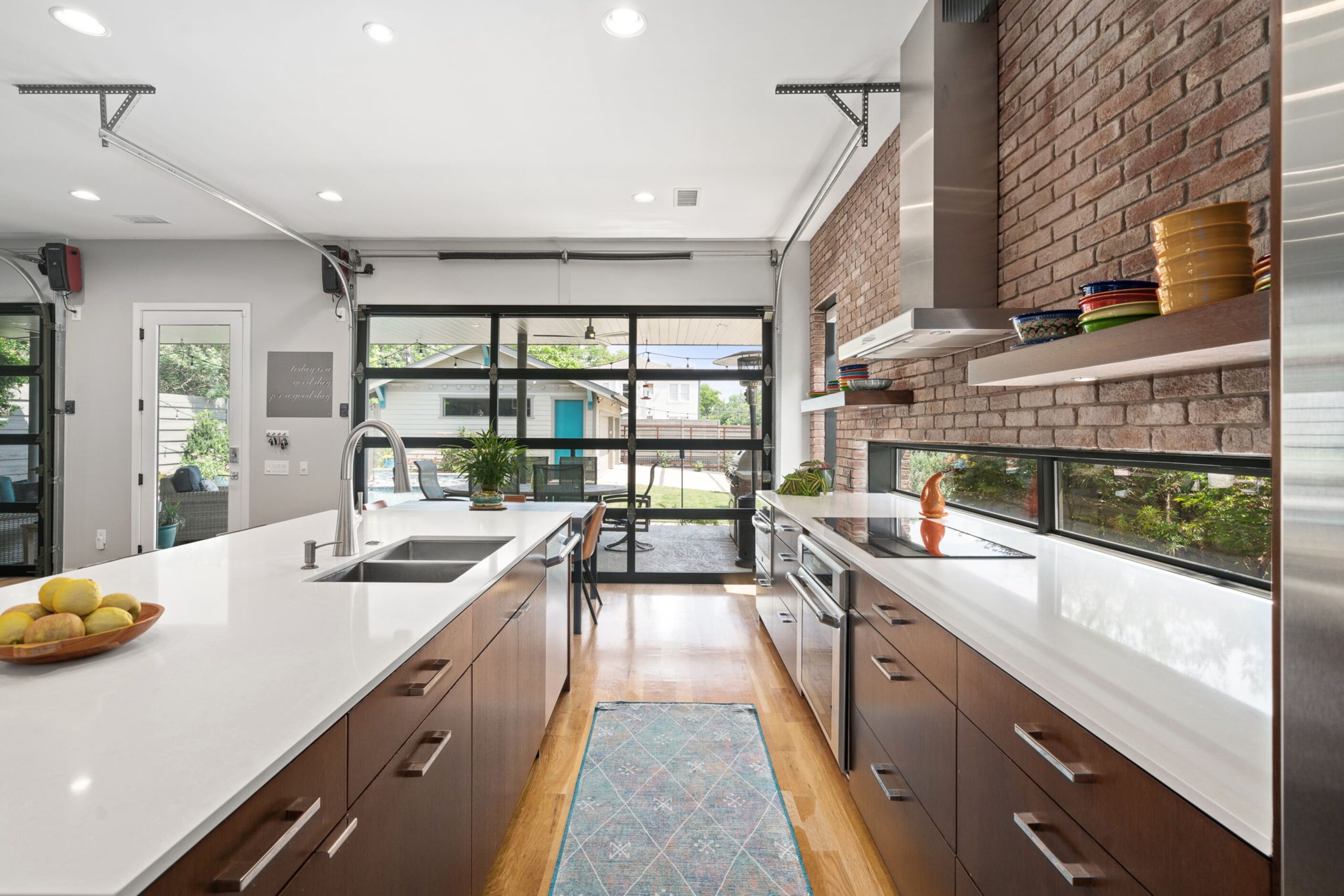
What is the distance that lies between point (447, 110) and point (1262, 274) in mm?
3192

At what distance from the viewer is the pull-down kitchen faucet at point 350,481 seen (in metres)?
1.79

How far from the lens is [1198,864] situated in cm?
69

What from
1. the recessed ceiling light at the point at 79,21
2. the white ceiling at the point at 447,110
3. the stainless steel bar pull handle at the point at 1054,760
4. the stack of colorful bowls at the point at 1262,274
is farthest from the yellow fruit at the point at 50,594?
the recessed ceiling light at the point at 79,21

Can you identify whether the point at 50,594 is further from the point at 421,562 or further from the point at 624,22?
the point at 624,22

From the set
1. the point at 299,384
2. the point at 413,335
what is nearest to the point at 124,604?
the point at 413,335

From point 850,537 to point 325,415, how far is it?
14.8ft

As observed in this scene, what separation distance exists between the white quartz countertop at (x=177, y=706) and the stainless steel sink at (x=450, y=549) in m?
0.57

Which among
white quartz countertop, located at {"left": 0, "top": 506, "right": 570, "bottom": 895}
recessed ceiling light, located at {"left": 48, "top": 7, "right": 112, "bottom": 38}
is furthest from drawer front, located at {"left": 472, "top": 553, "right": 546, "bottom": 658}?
recessed ceiling light, located at {"left": 48, "top": 7, "right": 112, "bottom": 38}

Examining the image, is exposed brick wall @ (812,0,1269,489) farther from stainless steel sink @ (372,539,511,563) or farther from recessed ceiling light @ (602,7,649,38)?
stainless steel sink @ (372,539,511,563)

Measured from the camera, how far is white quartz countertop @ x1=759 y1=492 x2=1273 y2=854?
28.4 inches

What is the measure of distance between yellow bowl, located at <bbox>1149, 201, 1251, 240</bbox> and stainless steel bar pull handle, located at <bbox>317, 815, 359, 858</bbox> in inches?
65.6

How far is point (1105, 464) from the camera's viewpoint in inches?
77.0

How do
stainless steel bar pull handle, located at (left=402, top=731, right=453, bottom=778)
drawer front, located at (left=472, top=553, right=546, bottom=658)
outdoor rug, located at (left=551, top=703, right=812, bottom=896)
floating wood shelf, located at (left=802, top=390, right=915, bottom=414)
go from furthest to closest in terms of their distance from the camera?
1. floating wood shelf, located at (left=802, top=390, right=915, bottom=414)
2. outdoor rug, located at (left=551, top=703, right=812, bottom=896)
3. drawer front, located at (left=472, top=553, right=546, bottom=658)
4. stainless steel bar pull handle, located at (left=402, top=731, right=453, bottom=778)

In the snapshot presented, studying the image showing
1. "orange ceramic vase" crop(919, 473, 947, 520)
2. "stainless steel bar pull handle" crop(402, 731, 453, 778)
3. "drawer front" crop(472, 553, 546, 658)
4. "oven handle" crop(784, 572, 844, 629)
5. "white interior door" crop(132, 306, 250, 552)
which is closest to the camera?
"stainless steel bar pull handle" crop(402, 731, 453, 778)
